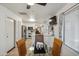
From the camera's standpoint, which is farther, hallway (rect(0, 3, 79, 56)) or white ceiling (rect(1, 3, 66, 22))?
white ceiling (rect(1, 3, 66, 22))

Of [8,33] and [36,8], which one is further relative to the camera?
[8,33]

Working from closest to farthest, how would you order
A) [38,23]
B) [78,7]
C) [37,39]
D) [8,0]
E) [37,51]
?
[8,0] < [37,51] < [78,7] < [37,39] < [38,23]

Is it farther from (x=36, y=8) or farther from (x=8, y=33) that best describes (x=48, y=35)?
(x=8, y=33)

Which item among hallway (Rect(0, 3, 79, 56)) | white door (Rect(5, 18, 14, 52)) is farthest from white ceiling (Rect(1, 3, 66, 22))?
white door (Rect(5, 18, 14, 52))

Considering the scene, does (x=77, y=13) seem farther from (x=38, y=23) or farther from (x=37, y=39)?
(x=38, y=23)

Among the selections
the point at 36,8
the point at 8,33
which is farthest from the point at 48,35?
the point at 8,33

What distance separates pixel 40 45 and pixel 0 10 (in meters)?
2.68

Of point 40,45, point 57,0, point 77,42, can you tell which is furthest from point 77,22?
point 57,0

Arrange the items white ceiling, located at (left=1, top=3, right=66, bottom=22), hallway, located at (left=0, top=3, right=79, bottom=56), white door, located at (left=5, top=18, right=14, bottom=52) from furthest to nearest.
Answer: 1. white door, located at (left=5, top=18, right=14, bottom=52)
2. white ceiling, located at (left=1, top=3, right=66, bottom=22)
3. hallway, located at (left=0, top=3, right=79, bottom=56)

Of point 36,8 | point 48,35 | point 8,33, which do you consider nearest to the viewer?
point 36,8

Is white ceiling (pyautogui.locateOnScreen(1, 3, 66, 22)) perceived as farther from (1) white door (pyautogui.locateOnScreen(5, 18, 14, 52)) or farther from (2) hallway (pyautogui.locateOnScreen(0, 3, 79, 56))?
(1) white door (pyautogui.locateOnScreen(5, 18, 14, 52))

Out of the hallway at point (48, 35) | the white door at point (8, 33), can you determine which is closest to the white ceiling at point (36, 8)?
the hallway at point (48, 35)

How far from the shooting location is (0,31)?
4105 millimetres

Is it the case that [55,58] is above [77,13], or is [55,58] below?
below
